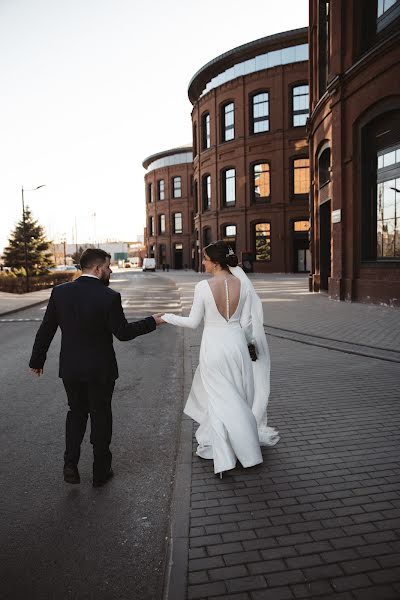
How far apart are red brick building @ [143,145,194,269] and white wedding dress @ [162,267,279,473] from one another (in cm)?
6119

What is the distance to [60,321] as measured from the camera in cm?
377

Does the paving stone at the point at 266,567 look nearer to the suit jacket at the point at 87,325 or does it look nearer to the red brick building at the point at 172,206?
the suit jacket at the point at 87,325

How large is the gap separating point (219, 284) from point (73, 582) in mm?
2354

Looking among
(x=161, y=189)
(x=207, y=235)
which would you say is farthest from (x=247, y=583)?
(x=161, y=189)

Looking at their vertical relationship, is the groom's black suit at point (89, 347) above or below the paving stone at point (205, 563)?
above

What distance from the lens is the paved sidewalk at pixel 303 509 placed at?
2594 mm

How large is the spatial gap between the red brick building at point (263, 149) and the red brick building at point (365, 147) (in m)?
19.6

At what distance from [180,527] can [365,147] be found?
1546cm

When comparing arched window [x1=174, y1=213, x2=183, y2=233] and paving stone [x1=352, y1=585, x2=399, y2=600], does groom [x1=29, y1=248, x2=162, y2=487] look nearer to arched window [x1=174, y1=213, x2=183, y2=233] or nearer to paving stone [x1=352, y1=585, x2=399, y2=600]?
paving stone [x1=352, y1=585, x2=399, y2=600]

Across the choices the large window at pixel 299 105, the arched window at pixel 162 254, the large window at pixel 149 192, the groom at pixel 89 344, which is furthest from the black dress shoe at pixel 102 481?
the large window at pixel 149 192

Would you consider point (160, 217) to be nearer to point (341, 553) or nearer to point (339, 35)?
point (339, 35)

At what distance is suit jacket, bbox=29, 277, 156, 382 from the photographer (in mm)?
3660

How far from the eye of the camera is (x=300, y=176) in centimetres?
3950

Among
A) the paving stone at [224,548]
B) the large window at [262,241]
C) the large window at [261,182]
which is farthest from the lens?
the large window at [262,241]
